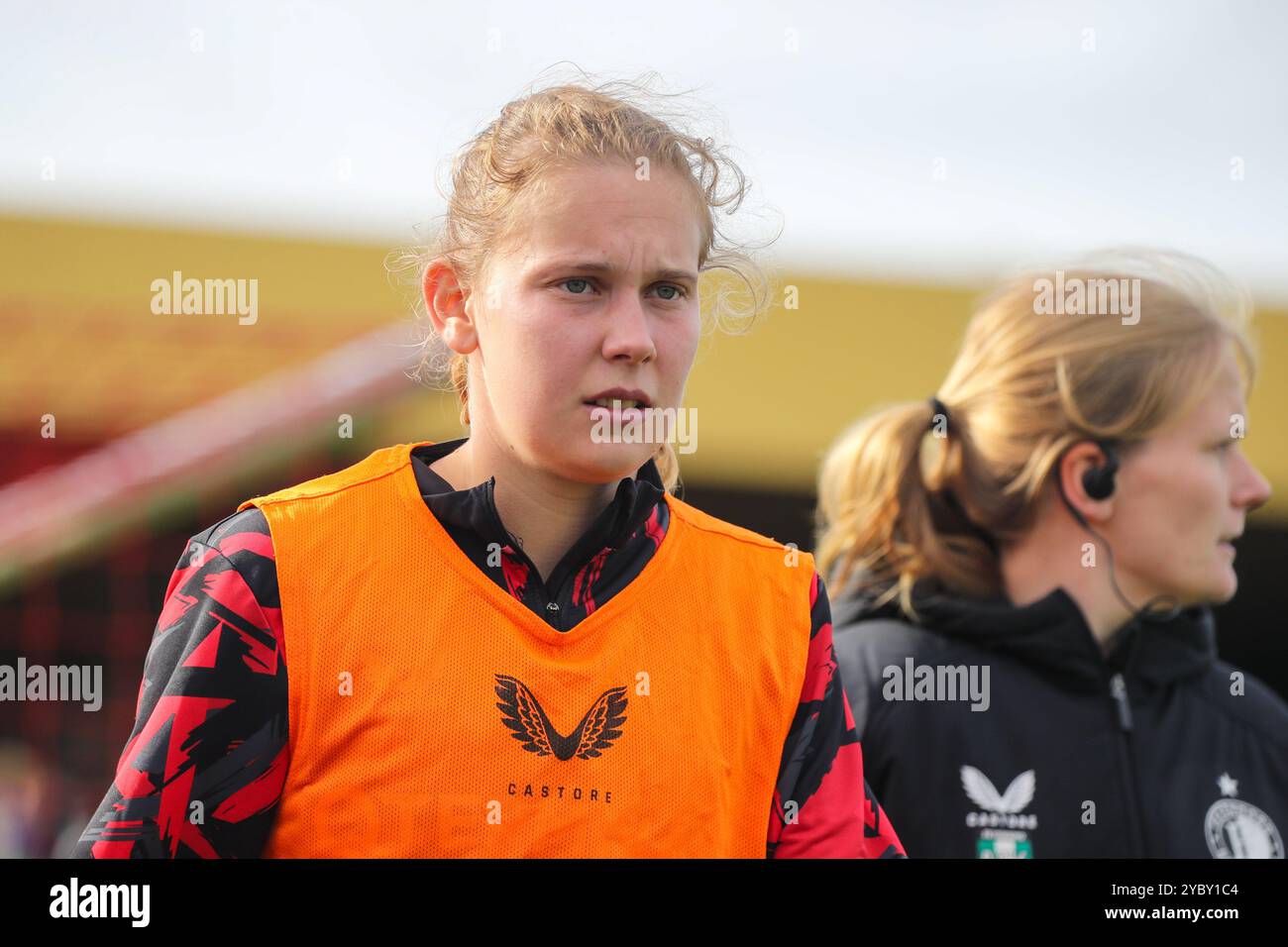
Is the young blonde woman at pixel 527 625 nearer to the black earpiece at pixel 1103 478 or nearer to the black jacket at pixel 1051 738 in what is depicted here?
the black jacket at pixel 1051 738

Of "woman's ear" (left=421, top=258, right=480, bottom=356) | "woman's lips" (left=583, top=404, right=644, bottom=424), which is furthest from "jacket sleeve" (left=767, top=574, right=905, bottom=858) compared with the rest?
"woman's ear" (left=421, top=258, right=480, bottom=356)

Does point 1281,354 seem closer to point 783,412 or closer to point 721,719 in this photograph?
point 783,412

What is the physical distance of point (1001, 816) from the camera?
8.86ft

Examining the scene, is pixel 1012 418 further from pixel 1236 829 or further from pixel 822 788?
pixel 822 788

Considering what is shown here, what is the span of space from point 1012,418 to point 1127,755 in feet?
2.51

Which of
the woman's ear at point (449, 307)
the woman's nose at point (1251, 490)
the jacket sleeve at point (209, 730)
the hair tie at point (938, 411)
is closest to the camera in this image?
the jacket sleeve at point (209, 730)

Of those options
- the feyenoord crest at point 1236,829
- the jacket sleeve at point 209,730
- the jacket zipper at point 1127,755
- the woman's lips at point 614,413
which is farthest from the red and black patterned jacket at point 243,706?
the feyenoord crest at point 1236,829

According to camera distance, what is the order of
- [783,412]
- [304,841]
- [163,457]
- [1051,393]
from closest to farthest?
1. [304,841]
2. [1051,393]
3. [163,457]
4. [783,412]

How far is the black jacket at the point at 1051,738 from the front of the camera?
2695mm

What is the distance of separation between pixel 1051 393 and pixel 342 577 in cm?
185

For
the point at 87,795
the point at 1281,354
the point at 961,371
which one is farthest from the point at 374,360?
the point at 1281,354

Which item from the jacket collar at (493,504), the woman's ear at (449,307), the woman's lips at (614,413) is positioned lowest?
the jacket collar at (493,504)
